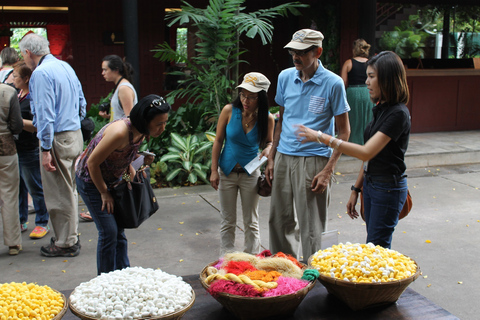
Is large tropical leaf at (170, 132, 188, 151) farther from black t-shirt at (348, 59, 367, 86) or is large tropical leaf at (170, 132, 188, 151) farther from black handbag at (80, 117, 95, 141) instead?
black t-shirt at (348, 59, 367, 86)

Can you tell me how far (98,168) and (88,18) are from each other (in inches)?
306

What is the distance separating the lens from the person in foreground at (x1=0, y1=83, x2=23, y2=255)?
15.1 ft

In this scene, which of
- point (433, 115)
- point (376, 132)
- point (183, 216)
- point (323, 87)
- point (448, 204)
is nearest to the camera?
point (376, 132)

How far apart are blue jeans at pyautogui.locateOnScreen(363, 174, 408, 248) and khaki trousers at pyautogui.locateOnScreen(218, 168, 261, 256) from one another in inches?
46.4

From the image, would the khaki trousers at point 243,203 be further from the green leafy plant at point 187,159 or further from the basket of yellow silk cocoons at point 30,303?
the green leafy plant at point 187,159

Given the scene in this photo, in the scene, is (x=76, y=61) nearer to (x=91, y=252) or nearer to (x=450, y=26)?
(x=91, y=252)

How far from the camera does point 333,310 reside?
8.29 feet

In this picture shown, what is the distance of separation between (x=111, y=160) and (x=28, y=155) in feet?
7.79

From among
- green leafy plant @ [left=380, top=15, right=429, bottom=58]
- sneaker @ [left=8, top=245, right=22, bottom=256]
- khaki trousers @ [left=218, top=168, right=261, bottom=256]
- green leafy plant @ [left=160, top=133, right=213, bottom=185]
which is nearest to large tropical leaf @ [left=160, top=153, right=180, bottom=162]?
green leafy plant @ [left=160, top=133, right=213, bottom=185]

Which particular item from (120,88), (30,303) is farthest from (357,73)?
(30,303)

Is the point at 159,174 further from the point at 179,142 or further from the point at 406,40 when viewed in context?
the point at 406,40

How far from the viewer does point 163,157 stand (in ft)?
23.7

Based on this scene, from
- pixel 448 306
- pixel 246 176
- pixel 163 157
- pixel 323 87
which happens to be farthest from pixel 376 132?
pixel 163 157

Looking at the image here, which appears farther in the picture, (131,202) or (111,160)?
(131,202)
